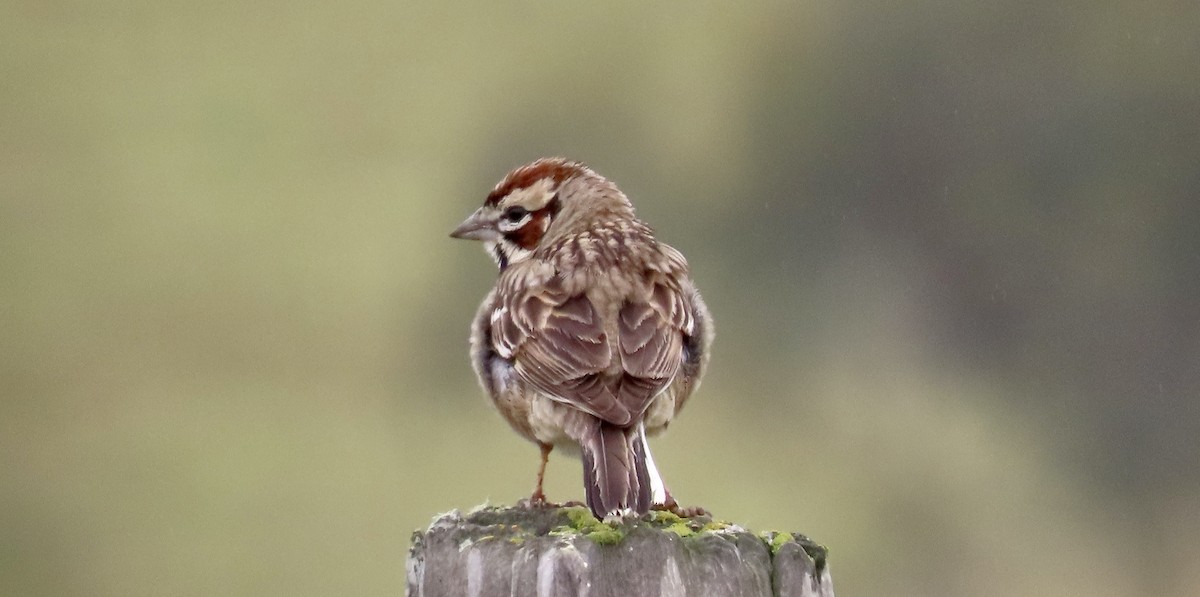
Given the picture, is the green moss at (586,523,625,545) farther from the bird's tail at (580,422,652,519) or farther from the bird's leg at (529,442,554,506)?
the bird's leg at (529,442,554,506)

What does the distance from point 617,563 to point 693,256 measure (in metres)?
18.5

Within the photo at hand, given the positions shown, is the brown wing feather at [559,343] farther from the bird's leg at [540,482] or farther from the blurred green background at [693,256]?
the blurred green background at [693,256]

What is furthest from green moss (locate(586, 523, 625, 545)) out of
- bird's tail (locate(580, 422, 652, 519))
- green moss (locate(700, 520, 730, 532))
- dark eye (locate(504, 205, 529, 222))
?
dark eye (locate(504, 205, 529, 222))

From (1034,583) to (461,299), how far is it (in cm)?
693

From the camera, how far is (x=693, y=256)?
2242cm

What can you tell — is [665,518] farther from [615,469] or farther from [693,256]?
[693,256]

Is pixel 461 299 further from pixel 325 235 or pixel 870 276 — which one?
pixel 870 276

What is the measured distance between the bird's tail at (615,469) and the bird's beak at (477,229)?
1.65 metres

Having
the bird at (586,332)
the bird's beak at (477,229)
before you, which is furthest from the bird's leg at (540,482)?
the bird's beak at (477,229)

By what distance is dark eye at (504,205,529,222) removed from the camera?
7191 millimetres

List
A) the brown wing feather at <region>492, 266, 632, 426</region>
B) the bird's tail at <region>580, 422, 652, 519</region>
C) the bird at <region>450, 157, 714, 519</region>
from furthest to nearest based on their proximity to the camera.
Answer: the brown wing feather at <region>492, 266, 632, 426</region> < the bird at <region>450, 157, 714, 519</region> < the bird's tail at <region>580, 422, 652, 519</region>

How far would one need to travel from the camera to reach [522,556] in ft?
13.0

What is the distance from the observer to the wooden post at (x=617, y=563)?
394 cm

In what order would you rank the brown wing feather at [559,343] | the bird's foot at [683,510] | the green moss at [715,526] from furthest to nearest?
the brown wing feather at [559,343] → the bird's foot at [683,510] → the green moss at [715,526]
